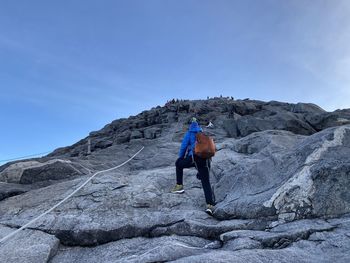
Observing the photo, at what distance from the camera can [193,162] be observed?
13.4m

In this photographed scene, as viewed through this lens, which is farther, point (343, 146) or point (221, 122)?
point (221, 122)

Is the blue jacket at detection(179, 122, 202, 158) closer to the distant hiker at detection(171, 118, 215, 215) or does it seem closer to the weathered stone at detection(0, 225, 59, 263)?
the distant hiker at detection(171, 118, 215, 215)

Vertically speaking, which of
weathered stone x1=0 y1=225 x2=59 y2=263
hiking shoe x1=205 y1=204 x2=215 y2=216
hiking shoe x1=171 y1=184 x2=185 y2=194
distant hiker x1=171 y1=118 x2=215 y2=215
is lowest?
weathered stone x1=0 y1=225 x2=59 y2=263

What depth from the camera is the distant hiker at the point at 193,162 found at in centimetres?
1284

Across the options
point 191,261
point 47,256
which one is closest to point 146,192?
point 47,256

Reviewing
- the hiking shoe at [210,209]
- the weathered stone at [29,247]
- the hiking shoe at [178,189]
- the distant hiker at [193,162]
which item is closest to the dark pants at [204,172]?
the distant hiker at [193,162]

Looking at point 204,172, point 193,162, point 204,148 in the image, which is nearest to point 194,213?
point 204,172

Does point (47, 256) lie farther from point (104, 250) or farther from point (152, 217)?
point (152, 217)

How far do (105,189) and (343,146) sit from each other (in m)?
8.35

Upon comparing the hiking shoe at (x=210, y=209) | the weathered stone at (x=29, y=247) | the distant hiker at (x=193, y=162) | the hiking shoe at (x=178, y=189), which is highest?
the distant hiker at (x=193, y=162)

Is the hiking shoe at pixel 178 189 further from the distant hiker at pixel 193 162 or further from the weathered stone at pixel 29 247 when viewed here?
the weathered stone at pixel 29 247

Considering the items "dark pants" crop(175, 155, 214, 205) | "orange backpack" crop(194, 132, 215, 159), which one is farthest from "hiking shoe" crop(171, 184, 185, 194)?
"orange backpack" crop(194, 132, 215, 159)

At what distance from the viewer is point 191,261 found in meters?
8.09

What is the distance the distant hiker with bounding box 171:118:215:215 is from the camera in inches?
506
